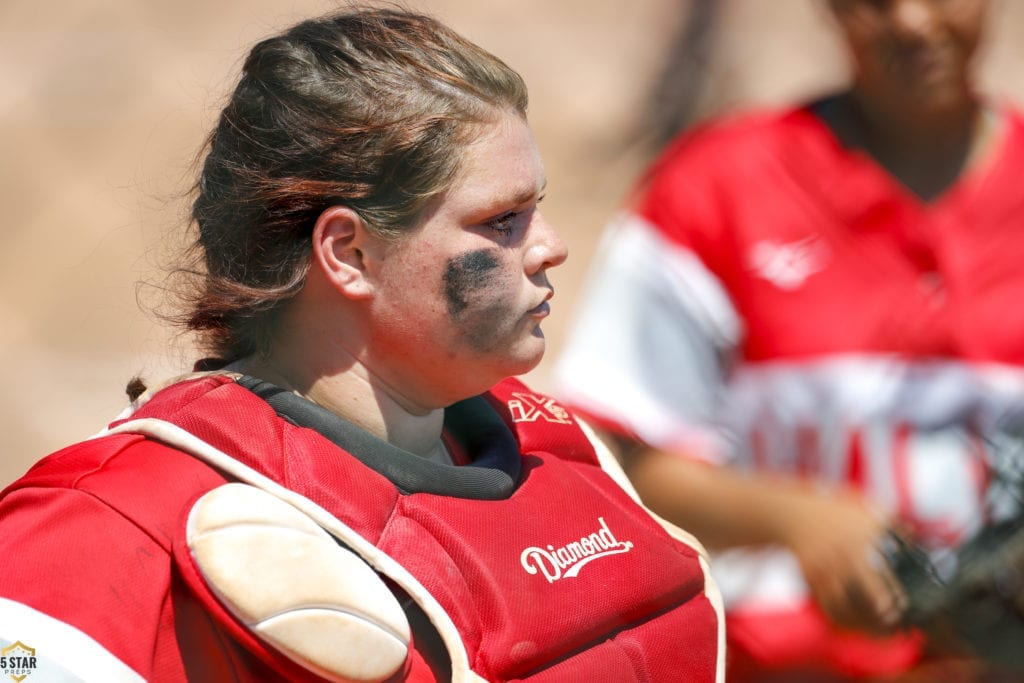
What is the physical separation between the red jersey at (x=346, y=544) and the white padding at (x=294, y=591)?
0.02 meters

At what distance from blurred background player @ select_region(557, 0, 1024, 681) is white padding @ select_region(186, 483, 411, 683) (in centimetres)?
99

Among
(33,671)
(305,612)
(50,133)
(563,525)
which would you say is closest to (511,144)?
(563,525)

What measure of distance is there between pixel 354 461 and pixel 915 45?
1.28m

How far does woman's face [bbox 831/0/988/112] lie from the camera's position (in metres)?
2.10

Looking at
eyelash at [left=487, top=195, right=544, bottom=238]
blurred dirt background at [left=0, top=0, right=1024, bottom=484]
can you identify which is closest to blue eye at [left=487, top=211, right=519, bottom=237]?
eyelash at [left=487, top=195, right=544, bottom=238]

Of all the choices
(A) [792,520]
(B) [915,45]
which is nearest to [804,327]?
(A) [792,520]

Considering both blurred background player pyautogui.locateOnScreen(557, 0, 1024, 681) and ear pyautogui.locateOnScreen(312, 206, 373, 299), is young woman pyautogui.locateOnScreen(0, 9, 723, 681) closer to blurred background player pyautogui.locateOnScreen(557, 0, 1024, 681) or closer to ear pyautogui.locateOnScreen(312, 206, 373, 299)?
ear pyautogui.locateOnScreen(312, 206, 373, 299)

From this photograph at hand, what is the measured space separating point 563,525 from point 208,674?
34 centimetres

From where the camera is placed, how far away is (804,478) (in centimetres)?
208

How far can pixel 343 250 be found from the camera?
125cm

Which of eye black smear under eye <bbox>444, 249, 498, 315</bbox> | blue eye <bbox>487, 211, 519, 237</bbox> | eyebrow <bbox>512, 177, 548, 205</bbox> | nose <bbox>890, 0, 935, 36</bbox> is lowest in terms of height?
nose <bbox>890, 0, 935, 36</bbox>

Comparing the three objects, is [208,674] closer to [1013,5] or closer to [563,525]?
[563,525]

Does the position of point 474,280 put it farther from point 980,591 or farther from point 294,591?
point 980,591

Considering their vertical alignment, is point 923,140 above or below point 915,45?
below
